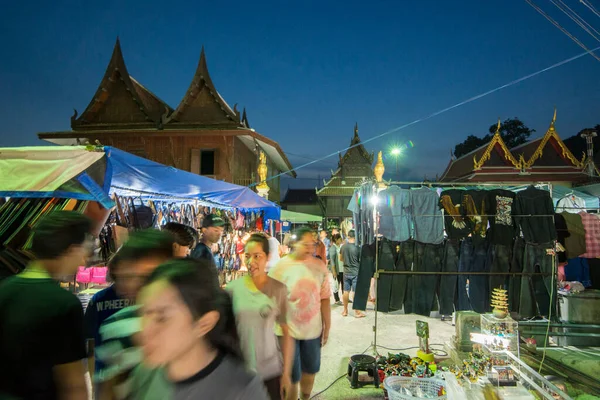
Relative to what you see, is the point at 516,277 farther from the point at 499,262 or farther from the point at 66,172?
the point at 66,172

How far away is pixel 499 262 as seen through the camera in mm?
5645

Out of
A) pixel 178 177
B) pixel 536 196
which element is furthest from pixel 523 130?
pixel 178 177

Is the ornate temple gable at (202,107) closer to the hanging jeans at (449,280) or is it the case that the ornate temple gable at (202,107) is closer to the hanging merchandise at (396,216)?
the hanging merchandise at (396,216)

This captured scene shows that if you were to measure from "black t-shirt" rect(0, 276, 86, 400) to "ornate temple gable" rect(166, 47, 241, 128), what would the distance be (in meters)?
17.1

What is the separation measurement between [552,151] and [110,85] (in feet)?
80.4

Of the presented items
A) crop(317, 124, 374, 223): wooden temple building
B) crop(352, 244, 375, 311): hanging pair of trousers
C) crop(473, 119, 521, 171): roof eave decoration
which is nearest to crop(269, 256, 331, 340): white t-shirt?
crop(352, 244, 375, 311): hanging pair of trousers

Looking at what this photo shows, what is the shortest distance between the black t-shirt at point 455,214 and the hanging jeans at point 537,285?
3.37 feet

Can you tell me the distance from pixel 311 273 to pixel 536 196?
4321 millimetres

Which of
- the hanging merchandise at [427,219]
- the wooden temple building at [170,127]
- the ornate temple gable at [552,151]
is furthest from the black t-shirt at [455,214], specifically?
the ornate temple gable at [552,151]

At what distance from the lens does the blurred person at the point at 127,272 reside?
2184 millimetres

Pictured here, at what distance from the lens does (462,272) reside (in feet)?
18.3

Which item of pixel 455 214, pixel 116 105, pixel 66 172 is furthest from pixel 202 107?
pixel 66 172

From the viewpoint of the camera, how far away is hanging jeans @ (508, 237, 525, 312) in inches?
223

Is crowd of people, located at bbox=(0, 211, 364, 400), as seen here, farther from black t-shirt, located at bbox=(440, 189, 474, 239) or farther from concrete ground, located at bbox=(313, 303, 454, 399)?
black t-shirt, located at bbox=(440, 189, 474, 239)
